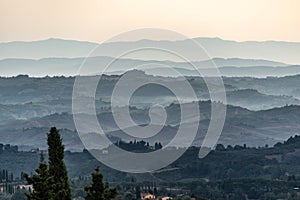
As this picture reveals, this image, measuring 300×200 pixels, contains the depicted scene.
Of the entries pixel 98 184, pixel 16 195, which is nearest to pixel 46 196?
pixel 98 184

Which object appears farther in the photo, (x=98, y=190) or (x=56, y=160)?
(x=56, y=160)

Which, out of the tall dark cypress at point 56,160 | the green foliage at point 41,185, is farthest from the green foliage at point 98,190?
the tall dark cypress at point 56,160

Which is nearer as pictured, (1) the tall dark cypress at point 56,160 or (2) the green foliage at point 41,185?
(2) the green foliage at point 41,185

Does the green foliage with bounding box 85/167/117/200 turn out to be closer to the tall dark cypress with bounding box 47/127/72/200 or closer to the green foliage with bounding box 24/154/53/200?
the green foliage with bounding box 24/154/53/200

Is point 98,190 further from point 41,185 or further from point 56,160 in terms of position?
point 56,160

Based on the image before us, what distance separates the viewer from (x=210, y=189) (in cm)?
18188

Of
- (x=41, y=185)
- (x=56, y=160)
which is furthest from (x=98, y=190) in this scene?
(x=56, y=160)

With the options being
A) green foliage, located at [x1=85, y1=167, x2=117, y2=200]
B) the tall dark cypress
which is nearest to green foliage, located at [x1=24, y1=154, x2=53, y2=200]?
green foliage, located at [x1=85, y1=167, x2=117, y2=200]

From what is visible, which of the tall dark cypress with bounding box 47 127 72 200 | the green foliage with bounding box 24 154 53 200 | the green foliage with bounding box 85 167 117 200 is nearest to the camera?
the green foliage with bounding box 24 154 53 200

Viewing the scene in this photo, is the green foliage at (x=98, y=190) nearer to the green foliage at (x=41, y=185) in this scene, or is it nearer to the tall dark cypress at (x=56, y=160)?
the green foliage at (x=41, y=185)

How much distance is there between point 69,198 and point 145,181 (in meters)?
154

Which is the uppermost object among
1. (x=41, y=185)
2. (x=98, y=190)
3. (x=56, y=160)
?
(x=56, y=160)

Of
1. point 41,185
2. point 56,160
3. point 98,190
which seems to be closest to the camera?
point 41,185

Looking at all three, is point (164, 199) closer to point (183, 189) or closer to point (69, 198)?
point (183, 189)
